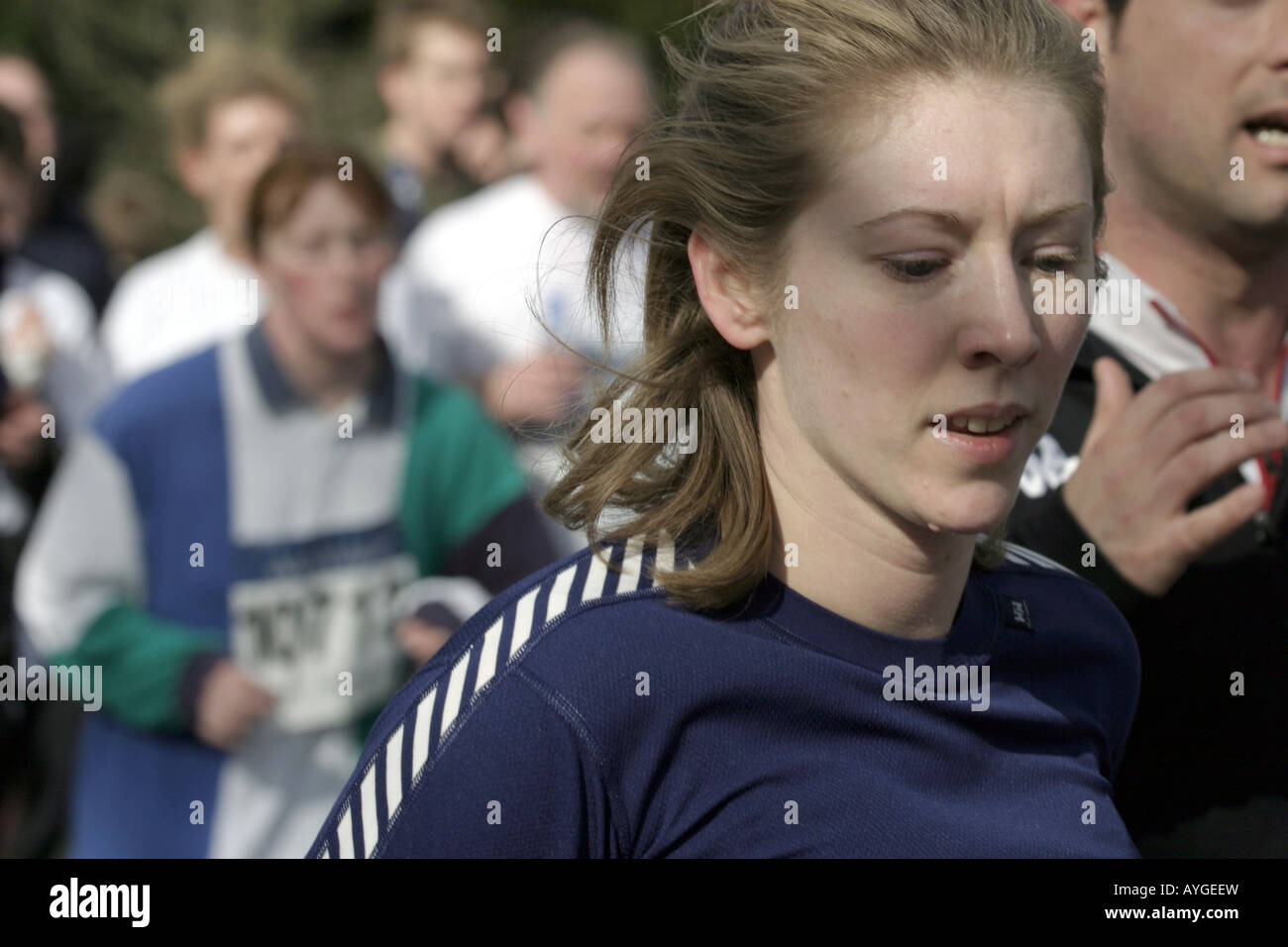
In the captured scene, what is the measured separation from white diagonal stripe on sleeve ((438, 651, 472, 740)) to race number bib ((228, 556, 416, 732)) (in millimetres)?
2084

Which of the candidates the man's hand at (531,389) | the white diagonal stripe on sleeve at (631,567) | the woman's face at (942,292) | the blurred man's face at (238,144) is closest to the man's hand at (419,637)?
the man's hand at (531,389)

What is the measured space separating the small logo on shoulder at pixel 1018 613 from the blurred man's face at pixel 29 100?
511cm

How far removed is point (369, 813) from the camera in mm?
1631

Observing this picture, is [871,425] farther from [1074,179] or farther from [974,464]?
[1074,179]

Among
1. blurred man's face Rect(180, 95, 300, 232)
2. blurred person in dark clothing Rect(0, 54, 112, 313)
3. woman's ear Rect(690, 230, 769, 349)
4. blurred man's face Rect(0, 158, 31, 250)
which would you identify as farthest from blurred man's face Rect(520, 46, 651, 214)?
woman's ear Rect(690, 230, 769, 349)

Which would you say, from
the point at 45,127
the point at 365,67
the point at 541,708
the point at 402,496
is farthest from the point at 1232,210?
the point at 365,67

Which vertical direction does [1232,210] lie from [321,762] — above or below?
above

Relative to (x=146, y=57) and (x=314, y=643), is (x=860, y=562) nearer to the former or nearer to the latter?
(x=314, y=643)

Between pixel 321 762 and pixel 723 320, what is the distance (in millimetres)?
2240

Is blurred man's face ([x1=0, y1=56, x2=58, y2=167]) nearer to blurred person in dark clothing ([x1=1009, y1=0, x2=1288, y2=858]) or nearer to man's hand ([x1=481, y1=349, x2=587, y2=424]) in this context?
man's hand ([x1=481, y1=349, x2=587, y2=424])

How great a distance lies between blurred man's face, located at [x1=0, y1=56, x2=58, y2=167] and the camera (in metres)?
6.28

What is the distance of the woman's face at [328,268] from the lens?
3879 mm

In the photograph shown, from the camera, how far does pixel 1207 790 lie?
6.71 feet
